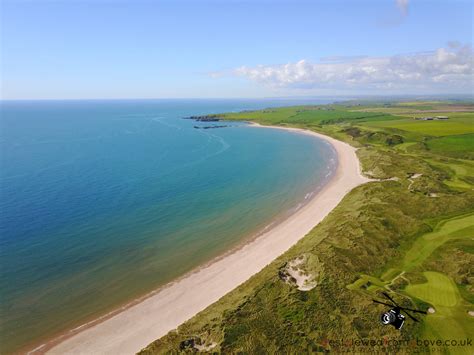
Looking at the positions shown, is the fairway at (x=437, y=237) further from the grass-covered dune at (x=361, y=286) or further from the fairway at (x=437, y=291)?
the fairway at (x=437, y=291)

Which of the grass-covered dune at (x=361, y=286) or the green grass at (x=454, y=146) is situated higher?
the green grass at (x=454, y=146)

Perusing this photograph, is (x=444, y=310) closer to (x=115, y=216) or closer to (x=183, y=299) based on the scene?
(x=183, y=299)

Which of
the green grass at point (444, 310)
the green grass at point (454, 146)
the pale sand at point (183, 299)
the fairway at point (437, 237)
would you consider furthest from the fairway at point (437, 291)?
the green grass at point (454, 146)

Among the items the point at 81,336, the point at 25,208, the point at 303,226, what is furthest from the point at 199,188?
the point at 81,336

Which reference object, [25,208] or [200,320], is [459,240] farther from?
[25,208]

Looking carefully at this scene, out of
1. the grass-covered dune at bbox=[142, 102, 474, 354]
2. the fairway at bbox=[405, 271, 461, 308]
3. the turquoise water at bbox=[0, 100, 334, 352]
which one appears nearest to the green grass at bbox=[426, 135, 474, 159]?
the turquoise water at bbox=[0, 100, 334, 352]

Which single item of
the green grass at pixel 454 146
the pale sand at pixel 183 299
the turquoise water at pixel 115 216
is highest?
the green grass at pixel 454 146
